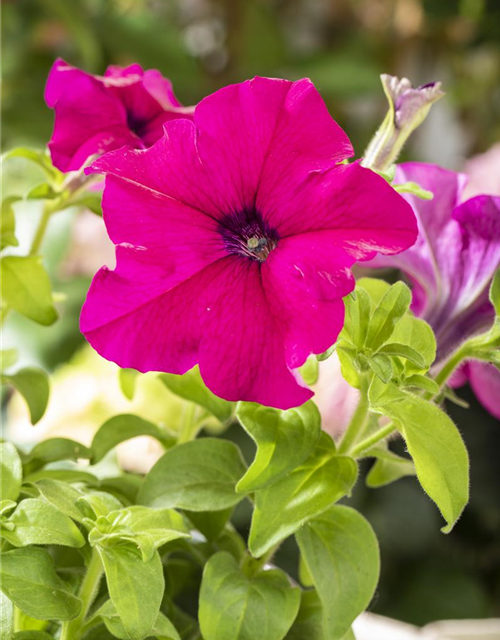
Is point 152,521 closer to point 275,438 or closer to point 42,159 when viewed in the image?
point 275,438

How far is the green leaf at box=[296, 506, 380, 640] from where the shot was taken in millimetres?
277

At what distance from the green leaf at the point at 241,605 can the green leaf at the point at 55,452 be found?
7cm

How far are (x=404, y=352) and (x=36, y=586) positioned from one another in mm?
128

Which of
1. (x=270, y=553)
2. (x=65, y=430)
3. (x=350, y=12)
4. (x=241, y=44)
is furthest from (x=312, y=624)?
(x=350, y=12)

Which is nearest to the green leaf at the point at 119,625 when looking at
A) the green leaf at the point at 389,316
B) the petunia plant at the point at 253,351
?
the petunia plant at the point at 253,351

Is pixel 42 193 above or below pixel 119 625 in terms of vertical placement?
above

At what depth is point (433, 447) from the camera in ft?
0.87

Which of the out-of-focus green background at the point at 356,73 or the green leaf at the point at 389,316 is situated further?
the out-of-focus green background at the point at 356,73

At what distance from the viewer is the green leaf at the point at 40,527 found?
0.86ft

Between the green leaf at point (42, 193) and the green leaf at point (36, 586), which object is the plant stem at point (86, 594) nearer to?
the green leaf at point (36, 586)

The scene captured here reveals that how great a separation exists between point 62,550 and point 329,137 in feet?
0.60

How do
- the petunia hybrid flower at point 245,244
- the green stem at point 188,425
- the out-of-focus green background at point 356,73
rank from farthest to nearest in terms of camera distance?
the out-of-focus green background at point 356,73 → the green stem at point 188,425 → the petunia hybrid flower at point 245,244

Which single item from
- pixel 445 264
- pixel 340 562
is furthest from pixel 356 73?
pixel 340 562

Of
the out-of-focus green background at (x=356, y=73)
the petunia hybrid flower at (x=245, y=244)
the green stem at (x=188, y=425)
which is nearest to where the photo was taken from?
the petunia hybrid flower at (x=245, y=244)
